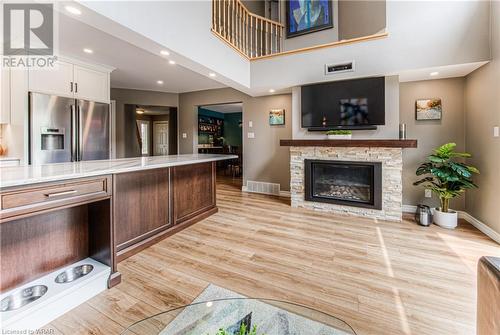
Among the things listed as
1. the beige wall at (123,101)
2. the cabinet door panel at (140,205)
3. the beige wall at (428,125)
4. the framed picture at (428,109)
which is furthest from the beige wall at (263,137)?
the cabinet door panel at (140,205)

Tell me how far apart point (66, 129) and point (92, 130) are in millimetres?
381

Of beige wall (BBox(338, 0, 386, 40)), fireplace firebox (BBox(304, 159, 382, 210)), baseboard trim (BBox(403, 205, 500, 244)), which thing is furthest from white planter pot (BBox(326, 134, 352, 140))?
beige wall (BBox(338, 0, 386, 40))

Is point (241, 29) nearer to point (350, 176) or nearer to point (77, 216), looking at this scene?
point (350, 176)

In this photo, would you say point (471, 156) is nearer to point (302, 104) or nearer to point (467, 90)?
point (467, 90)

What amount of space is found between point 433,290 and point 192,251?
214cm

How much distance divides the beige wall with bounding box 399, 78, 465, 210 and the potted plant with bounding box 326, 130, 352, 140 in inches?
38.2

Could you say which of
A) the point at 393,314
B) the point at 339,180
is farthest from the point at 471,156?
the point at 393,314

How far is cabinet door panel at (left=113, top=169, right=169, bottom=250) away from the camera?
2205 mm

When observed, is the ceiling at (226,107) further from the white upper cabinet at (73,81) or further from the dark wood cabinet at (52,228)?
the dark wood cabinet at (52,228)

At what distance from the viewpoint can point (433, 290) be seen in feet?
5.74

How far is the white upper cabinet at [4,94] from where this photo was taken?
3004 millimetres

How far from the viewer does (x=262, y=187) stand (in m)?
5.17

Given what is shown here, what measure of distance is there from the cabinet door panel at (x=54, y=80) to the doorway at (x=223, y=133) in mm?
4490

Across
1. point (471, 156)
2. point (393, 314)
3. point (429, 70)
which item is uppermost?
point (429, 70)
